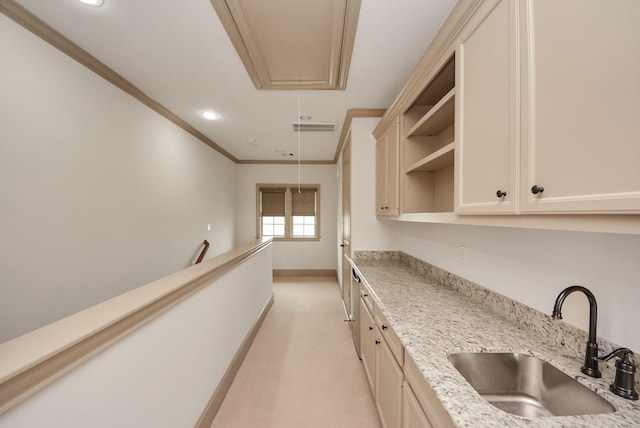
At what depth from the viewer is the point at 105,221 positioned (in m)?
2.18

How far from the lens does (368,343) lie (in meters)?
2.02

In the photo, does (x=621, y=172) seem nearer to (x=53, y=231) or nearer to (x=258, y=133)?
(x=53, y=231)

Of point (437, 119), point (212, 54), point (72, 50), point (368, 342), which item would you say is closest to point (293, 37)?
point (212, 54)

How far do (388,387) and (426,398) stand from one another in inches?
23.2

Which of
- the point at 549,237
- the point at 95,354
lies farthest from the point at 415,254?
the point at 95,354

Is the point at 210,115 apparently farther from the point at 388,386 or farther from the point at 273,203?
the point at 388,386

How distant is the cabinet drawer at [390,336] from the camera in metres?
1.22

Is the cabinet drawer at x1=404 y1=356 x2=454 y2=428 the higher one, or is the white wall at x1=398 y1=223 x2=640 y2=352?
the white wall at x1=398 y1=223 x2=640 y2=352

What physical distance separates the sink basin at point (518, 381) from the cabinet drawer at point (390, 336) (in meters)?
0.28

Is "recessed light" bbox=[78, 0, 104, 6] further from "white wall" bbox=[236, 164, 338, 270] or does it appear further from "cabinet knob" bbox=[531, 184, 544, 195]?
"white wall" bbox=[236, 164, 338, 270]

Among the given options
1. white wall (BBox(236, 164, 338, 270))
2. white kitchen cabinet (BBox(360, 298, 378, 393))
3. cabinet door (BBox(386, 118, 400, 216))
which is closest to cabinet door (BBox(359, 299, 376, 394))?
white kitchen cabinet (BBox(360, 298, 378, 393))

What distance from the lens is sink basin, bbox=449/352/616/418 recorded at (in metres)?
0.93

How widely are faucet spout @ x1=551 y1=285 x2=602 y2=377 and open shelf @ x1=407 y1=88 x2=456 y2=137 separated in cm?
103

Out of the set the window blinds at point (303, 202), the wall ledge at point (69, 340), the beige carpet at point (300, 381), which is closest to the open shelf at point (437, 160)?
the wall ledge at point (69, 340)
